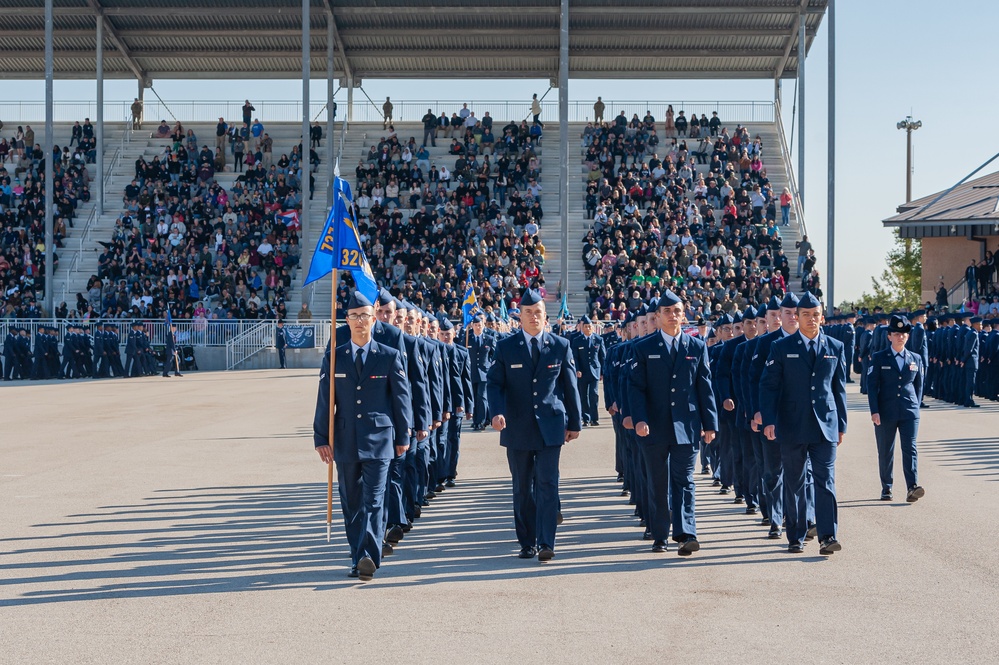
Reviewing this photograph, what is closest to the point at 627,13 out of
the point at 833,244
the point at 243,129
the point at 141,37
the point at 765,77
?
the point at 765,77

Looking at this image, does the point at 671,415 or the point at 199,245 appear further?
the point at 199,245

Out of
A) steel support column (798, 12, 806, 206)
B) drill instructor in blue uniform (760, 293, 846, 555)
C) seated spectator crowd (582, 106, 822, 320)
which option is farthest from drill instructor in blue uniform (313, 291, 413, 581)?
steel support column (798, 12, 806, 206)

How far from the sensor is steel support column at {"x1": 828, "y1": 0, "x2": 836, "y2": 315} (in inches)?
1471

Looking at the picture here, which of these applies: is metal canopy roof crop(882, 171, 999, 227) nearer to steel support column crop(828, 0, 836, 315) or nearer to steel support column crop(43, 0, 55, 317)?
steel support column crop(828, 0, 836, 315)

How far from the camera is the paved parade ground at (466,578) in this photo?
626 cm

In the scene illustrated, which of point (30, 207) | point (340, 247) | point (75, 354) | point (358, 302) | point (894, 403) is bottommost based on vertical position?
Result: point (75, 354)

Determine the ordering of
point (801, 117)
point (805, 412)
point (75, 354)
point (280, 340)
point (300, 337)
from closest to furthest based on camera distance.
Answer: point (805, 412)
point (75, 354)
point (280, 340)
point (300, 337)
point (801, 117)

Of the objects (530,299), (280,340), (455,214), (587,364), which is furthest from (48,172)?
(530,299)

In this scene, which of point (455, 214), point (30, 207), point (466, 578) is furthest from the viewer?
point (30, 207)

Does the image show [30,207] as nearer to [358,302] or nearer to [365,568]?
[358,302]

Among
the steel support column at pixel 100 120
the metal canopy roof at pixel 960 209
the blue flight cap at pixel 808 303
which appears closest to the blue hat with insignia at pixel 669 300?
the blue flight cap at pixel 808 303

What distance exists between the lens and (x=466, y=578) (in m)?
8.01

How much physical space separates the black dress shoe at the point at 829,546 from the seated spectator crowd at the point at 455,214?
990 inches

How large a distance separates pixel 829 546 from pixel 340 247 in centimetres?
456
